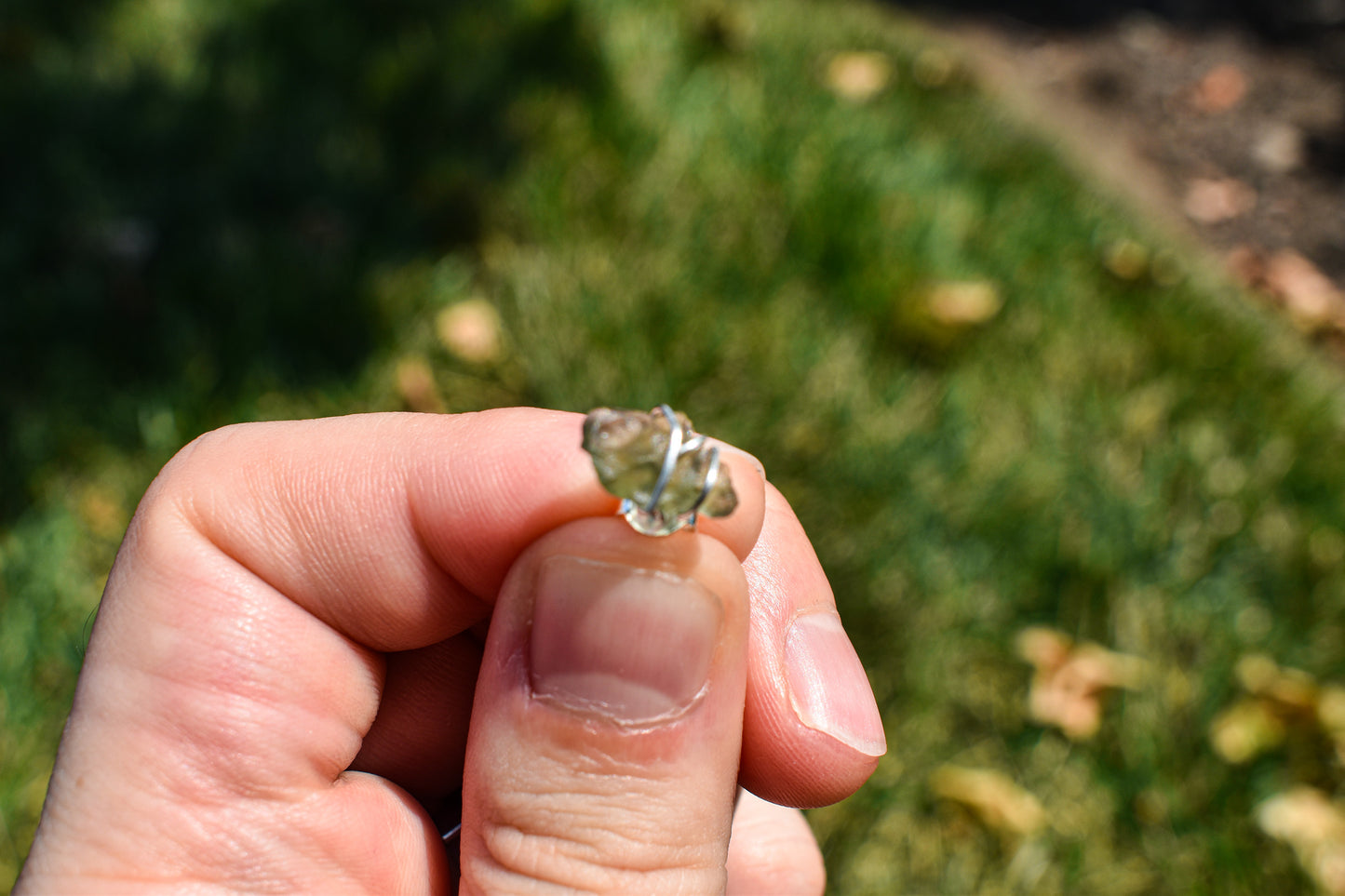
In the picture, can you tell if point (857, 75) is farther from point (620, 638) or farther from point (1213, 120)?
point (620, 638)

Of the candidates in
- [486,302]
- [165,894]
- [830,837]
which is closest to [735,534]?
[165,894]

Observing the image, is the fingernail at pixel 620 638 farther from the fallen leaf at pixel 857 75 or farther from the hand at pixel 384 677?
the fallen leaf at pixel 857 75

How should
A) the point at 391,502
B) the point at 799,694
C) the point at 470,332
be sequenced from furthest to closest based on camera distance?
the point at 470,332, the point at 799,694, the point at 391,502

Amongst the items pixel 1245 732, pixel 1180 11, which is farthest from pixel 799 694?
pixel 1180 11

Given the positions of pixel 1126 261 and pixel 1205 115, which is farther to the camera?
pixel 1205 115

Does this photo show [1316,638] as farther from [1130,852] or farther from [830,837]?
[830,837]

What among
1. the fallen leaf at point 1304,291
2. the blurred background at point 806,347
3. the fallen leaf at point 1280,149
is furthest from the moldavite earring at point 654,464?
the fallen leaf at point 1280,149

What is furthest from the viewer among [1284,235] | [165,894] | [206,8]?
[1284,235]
